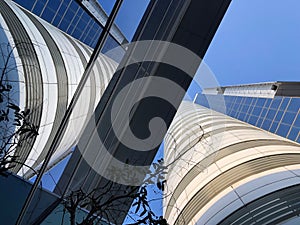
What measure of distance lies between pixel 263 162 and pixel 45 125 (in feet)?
20.8

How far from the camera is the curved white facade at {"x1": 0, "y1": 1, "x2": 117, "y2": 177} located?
4418 mm

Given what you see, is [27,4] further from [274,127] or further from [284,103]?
[274,127]

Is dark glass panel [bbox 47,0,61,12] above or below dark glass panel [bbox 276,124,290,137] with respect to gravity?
below

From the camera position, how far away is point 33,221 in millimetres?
2965

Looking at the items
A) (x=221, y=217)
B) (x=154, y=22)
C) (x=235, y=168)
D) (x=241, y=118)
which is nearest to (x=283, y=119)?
(x=241, y=118)

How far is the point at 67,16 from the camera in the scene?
1681 cm

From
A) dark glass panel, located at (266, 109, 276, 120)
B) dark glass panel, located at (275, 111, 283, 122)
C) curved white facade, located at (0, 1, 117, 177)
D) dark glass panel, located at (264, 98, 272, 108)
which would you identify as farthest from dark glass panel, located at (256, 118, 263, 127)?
curved white facade, located at (0, 1, 117, 177)

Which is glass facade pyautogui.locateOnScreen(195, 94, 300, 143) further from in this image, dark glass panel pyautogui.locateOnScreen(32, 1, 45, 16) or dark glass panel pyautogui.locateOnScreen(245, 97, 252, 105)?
dark glass panel pyautogui.locateOnScreen(32, 1, 45, 16)

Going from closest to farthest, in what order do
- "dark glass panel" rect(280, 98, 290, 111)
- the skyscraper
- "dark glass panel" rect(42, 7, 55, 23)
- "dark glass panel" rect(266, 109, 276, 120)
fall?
1. "dark glass panel" rect(42, 7, 55, 23)
2. the skyscraper
3. "dark glass panel" rect(280, 98, 290, 111)
4. "dark glass panel" rect(266, 109, 276, 120)

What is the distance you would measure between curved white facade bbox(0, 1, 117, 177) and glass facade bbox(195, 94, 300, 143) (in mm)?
7790

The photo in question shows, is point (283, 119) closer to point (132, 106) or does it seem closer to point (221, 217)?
point (221, 217)

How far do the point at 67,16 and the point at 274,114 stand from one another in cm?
1756

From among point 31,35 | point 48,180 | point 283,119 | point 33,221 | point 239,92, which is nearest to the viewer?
point 33,221

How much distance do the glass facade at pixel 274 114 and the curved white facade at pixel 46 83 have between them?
779 centimetres
